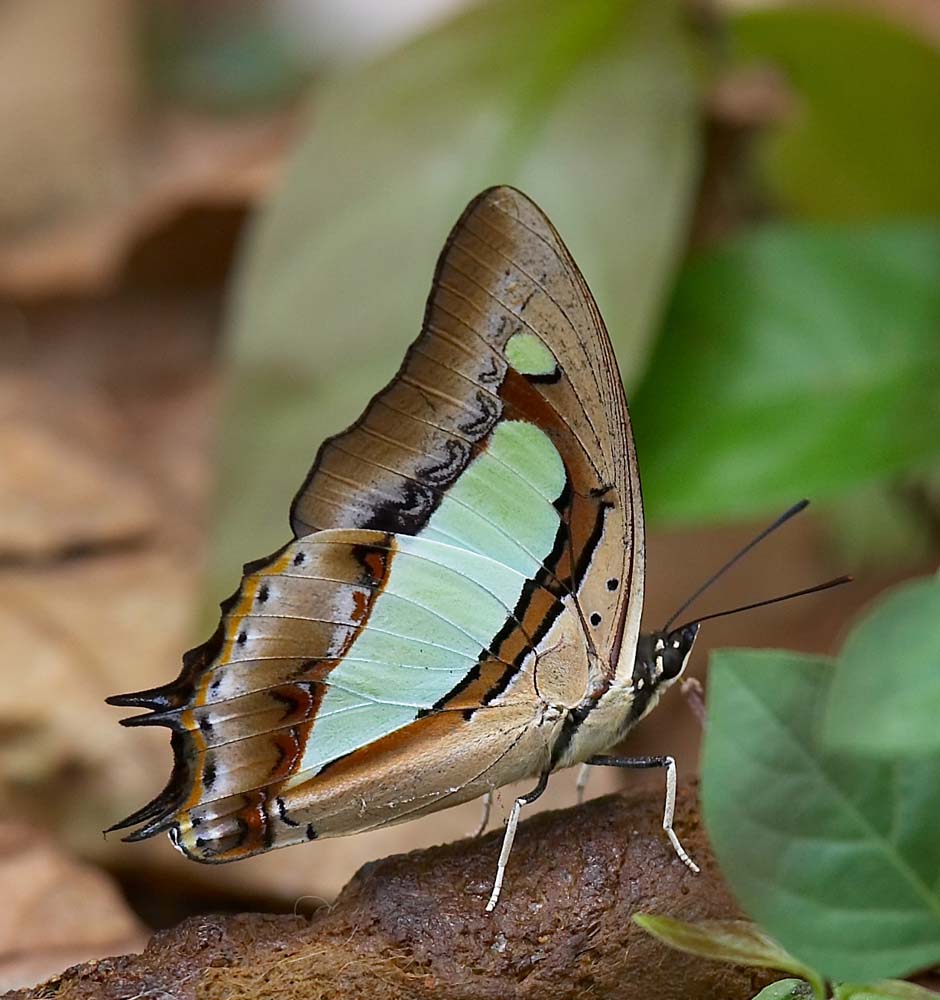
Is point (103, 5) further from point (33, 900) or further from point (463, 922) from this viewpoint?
point (463, 922)

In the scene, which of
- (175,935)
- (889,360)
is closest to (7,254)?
(889,360)

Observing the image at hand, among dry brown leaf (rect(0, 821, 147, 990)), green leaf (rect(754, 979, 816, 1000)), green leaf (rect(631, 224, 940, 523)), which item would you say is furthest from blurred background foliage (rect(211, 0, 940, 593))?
green leaf (rect(754, 979, 816, 1000))

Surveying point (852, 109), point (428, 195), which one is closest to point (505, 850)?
point (428, 195)

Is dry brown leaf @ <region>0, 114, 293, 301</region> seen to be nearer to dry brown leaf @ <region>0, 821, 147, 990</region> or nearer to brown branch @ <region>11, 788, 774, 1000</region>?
dry brown leaf @ <region>0, 821, 147, 990</region>

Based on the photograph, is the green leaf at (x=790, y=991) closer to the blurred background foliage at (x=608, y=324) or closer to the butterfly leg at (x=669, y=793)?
the butterfly leg at (x=669, y=793)

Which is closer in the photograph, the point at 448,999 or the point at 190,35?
the point at 448,999

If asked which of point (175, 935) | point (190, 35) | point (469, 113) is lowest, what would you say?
point (175, 935)
